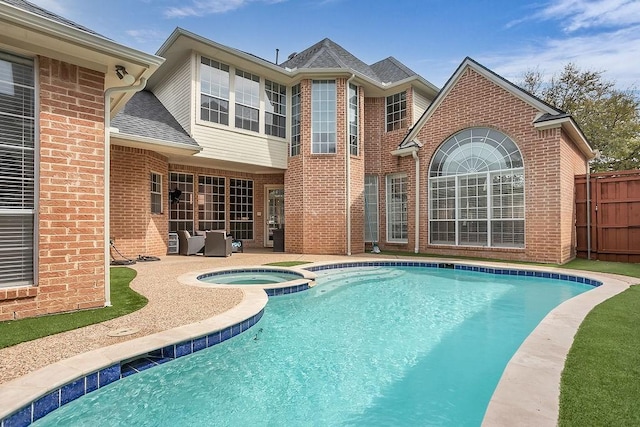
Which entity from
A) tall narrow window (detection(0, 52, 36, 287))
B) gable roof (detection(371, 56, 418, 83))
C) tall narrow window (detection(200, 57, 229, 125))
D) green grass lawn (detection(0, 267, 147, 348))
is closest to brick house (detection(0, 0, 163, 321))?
tall narrow window (detection(0, 52, 36, 287))

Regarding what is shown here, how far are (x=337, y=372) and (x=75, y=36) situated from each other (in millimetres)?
4824

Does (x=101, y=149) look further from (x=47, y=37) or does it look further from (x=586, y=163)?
(x=586, y=163)

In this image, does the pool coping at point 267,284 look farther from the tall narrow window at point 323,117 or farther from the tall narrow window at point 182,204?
the tall narrow window at point 323,117

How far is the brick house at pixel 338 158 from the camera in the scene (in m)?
9.95

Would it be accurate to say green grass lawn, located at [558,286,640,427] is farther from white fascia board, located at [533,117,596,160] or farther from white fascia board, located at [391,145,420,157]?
white fascia board, located at [391,145,420,157]

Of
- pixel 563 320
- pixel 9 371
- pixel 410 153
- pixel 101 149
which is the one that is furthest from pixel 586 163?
pixel 9 371

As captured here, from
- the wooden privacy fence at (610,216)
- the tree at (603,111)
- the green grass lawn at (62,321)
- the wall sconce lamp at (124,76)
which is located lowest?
the green grass lawn at (62,321)

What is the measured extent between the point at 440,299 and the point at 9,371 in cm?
620

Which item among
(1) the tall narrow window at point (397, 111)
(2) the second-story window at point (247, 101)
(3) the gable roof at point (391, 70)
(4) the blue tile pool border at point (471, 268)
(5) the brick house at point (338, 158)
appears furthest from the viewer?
(3) the gable roof at point (391, 70)

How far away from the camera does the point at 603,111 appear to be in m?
20.8

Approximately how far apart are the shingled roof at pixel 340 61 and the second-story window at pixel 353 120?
103cm

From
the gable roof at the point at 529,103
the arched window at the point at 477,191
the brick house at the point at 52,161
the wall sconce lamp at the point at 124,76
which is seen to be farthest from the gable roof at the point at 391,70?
the brick house at the point at 52,161

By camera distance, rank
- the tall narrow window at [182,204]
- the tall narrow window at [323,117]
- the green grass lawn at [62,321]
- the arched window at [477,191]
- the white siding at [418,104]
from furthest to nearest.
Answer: the white siding at [418,104]
the tall narrow window at [182,204]
the tall narrow window at [323,117]
the arched window at [477,191]
the green grass lawn at [62,321]

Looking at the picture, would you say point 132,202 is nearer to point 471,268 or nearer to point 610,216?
point 471,268
